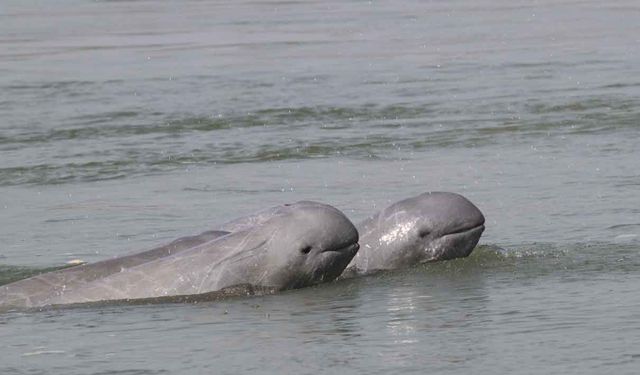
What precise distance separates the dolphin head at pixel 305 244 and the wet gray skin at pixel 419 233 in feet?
2.18

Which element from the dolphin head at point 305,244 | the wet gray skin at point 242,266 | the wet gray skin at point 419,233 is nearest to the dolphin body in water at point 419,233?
the wet gray skin at point 419,233

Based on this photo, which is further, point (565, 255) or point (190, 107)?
point (190, 107)

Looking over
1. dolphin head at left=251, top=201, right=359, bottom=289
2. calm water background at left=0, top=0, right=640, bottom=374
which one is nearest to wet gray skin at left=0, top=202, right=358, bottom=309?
dolphin head at left=251, top=201, right=359, bottom=289

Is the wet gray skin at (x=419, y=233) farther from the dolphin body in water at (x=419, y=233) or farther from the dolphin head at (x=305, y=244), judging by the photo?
the dolphin head at (x=305, y=244)

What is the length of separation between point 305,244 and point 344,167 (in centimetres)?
571

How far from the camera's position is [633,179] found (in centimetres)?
1471

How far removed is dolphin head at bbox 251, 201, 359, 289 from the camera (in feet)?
35.5

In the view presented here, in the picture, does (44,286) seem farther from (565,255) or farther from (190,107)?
(190,107)

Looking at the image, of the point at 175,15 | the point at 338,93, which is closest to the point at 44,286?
the point at 338,93

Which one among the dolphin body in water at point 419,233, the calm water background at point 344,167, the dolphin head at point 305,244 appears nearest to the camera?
the calm water background at point 344,167

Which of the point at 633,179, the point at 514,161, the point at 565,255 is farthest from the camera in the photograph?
the point at 514,161

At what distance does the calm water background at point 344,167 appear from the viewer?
934 cm

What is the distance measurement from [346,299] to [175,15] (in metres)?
26.2

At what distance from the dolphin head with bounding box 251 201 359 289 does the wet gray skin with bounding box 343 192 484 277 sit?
664 millimetres
